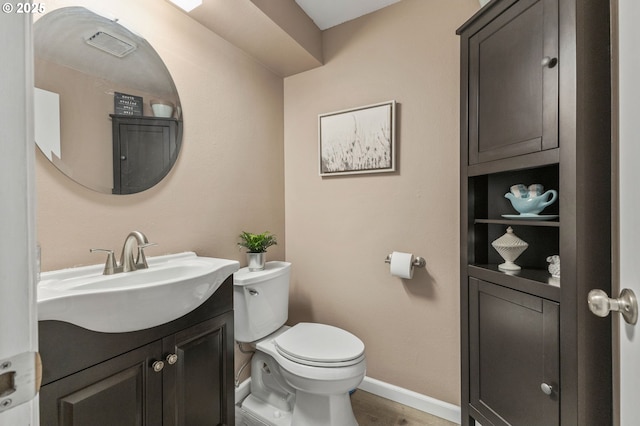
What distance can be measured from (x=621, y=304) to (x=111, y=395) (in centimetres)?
129

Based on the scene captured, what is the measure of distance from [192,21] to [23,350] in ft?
5.38

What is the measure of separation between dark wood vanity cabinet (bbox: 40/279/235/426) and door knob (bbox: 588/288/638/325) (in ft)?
3.81

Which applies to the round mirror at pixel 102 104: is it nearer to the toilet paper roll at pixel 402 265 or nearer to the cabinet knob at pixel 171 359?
the cabinet knob at pixel 171 359

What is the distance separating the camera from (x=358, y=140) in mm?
1805

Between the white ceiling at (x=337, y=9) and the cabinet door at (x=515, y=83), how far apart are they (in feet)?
2.43

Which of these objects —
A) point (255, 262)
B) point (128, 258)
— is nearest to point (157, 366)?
point (128, 258)

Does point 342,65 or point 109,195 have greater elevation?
point 342,65

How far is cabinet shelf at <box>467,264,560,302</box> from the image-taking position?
983mm

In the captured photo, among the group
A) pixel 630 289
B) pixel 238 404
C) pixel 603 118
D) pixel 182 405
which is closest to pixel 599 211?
pixel 603 118

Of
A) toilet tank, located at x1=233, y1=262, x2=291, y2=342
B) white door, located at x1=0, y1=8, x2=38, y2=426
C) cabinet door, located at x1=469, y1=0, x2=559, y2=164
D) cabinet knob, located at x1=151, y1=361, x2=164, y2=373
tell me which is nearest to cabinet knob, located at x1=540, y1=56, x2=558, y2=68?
cabinet door, located at x1=469, y1=0, x2=559, y2=164

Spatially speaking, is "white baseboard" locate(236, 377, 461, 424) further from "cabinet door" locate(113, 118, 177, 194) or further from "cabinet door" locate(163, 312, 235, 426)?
"cabinet door" locate(113, 118, 177, 194)

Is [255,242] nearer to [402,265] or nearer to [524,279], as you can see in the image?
[402,265]

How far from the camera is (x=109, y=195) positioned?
3.89 feet

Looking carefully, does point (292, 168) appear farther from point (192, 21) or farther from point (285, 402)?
point (285, 402)
